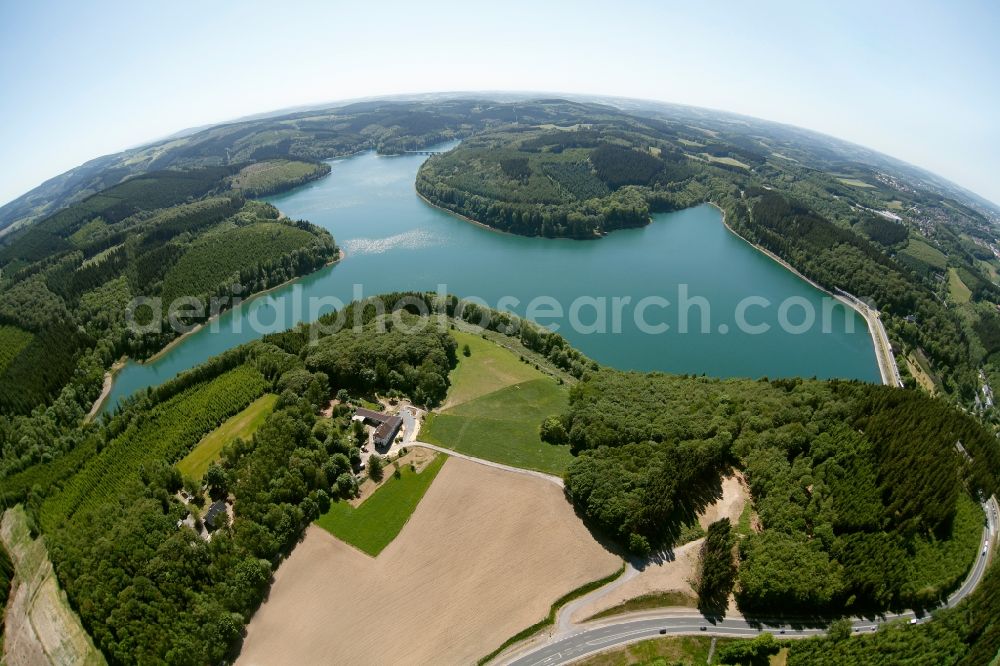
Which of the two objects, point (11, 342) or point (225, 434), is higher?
point (11, 342)

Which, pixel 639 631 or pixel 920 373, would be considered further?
pixel 920 373

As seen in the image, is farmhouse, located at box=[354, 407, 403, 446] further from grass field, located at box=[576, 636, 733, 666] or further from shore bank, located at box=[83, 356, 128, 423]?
shore bank, located at box=[83, 356, 128, 423]

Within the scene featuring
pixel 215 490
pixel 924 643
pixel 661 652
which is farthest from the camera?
pixel 215 490

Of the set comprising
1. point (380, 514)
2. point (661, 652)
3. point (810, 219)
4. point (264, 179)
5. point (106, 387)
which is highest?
point (264, 179)

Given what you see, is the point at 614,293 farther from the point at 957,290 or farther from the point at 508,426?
the point at 957,290

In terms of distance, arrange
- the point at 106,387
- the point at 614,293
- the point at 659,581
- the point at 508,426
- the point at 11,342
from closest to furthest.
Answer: the point at 659,581, the point at 508,426, the point at 106,387, the point at 11,342, the point at 614,293

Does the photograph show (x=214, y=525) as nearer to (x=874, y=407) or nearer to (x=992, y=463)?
(x=874, y=407)

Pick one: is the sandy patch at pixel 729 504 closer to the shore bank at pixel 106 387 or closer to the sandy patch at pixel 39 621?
the sandy patch at pixel 39 621

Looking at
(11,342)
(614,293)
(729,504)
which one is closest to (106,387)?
(11,342)
